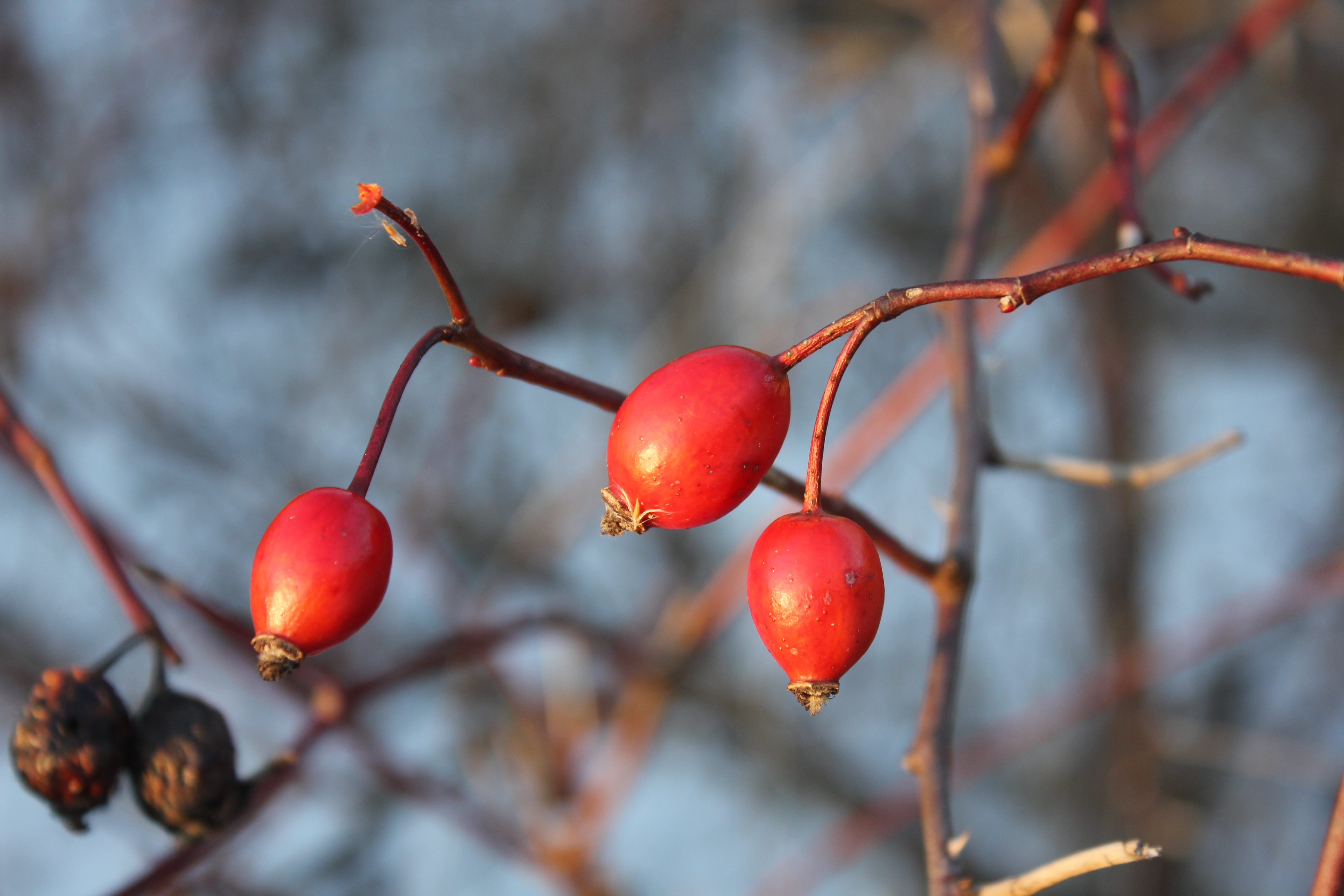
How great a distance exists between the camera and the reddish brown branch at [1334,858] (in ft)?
1.52

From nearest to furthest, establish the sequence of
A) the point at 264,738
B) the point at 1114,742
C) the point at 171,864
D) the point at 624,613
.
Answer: the point at 171,864
the point at 264,738
the point at 1114,742
the point at 624,613

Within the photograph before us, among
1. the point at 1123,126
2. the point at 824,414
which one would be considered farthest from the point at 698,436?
the point at 1123,126

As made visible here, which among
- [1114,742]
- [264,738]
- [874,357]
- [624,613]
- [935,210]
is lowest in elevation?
[264,738]

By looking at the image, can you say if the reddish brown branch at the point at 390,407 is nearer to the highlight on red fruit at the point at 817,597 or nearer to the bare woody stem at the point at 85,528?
the highlight on red fruit at the point at 817,597

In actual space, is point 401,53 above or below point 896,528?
above

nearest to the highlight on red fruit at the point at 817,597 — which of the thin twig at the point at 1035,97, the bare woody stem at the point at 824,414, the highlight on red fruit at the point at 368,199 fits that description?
the bare woody stem at the point at 824,414

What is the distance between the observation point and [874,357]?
2994 millimetres

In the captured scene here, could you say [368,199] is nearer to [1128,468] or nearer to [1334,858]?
[1334,858]

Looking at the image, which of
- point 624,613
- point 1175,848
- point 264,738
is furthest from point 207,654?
point 1175,848

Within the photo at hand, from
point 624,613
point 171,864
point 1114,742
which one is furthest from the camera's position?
point 624,613

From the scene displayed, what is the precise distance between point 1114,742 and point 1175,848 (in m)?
0.30

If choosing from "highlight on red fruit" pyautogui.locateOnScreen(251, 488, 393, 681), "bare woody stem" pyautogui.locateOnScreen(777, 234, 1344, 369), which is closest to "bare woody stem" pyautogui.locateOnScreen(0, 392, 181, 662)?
"highlight on red fruit" pyautogui.locateOnScreen(251, 488, 393, 681)

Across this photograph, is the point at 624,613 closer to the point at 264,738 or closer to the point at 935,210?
the point at 264,738

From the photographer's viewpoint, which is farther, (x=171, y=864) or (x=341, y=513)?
(x=171, y=864)
